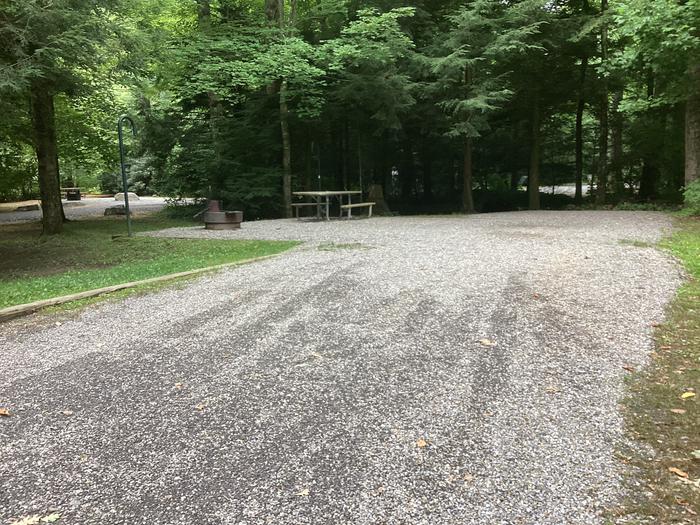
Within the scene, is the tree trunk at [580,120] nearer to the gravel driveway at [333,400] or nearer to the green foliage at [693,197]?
the green foliage at [693,197]

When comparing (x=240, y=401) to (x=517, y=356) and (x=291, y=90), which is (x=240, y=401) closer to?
(x=517, y=356)

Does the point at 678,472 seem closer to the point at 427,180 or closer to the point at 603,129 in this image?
the point at 603,129

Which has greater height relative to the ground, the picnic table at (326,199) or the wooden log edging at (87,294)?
the picnic table at (326,199)

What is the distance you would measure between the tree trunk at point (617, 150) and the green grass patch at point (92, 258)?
13.3 metres

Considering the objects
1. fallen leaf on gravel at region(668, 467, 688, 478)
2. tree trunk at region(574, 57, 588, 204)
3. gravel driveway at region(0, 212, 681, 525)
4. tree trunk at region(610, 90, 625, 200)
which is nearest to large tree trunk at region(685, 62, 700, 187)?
tree trunk at region(574, 57, 588, 204)

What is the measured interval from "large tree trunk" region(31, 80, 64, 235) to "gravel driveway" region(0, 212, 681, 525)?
734 centimetres

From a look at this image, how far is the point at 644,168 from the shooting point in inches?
682

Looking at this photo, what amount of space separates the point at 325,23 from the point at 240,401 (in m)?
14.5

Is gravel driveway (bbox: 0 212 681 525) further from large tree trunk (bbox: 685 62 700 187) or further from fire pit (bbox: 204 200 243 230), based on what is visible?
large tree trunk (bbox: 685 62 700 187)

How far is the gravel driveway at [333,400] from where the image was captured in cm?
213

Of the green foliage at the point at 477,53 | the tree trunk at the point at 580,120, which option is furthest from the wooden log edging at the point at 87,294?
the tree trunk at the point at 580,120

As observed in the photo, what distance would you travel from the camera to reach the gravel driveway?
2135mm

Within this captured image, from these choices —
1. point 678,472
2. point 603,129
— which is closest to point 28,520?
point 678,472

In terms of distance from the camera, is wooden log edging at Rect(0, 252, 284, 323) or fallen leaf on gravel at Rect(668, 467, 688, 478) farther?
wooden log edging at Rect(0, 252, 284, 323)
